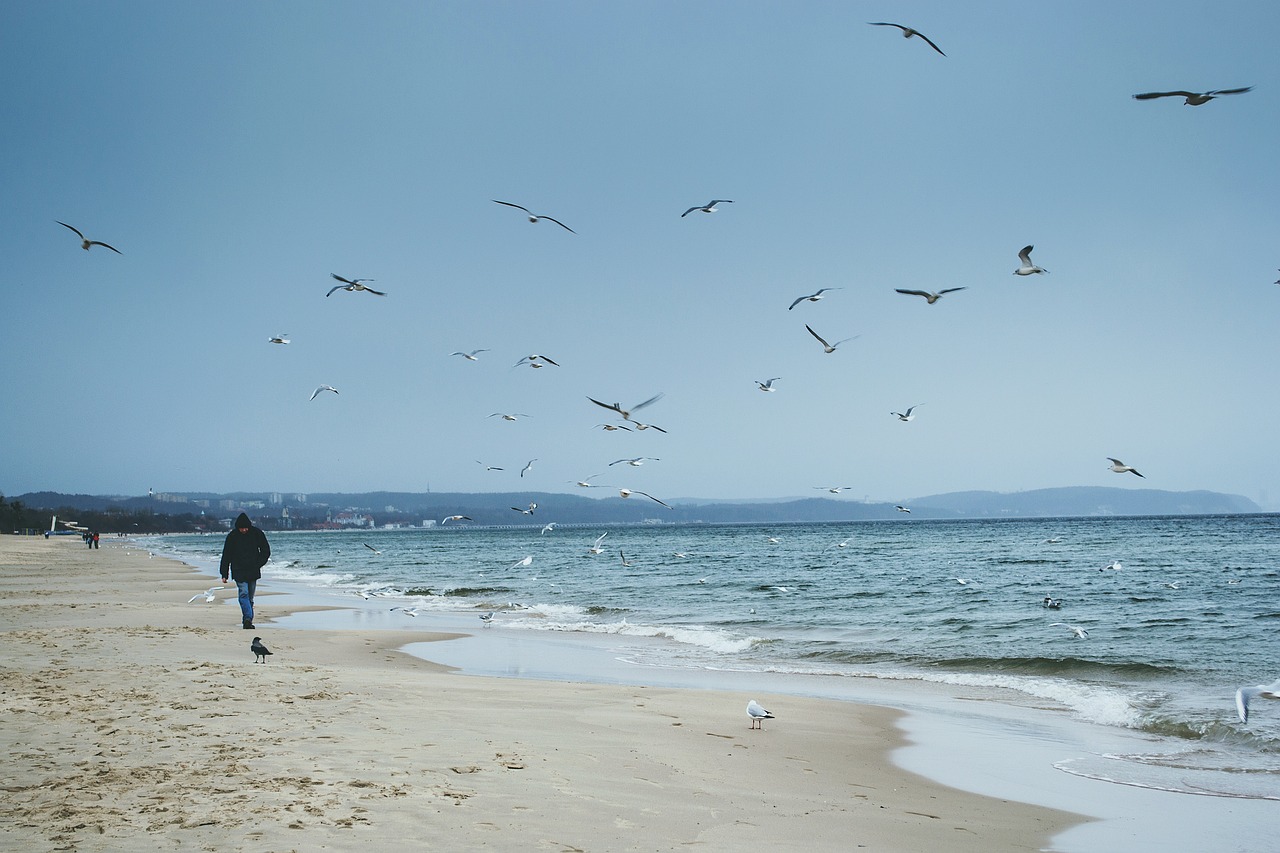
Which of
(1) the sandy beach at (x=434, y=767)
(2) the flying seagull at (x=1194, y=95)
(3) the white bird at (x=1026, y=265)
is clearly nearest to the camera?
(1) the sandy beach at (x=434, y=767)

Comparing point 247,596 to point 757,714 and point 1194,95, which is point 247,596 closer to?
point 757,714

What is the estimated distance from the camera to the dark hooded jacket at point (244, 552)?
14308 mm

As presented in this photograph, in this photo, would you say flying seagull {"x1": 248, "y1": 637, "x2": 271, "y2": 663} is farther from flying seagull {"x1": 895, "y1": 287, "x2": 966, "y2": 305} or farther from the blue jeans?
flying seagull {"x1": 895, "y1": 287, "x2": 966, "y2": 305}

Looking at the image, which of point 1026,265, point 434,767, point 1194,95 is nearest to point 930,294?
point 1026,265

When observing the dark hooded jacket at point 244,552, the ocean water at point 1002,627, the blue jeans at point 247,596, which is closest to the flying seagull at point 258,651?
the dark hooded jacket at point 244,552

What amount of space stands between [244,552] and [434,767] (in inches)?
369

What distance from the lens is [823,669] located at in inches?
601

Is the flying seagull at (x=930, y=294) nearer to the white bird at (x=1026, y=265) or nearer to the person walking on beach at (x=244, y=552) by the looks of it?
the white bird at (x=1026, y=265)

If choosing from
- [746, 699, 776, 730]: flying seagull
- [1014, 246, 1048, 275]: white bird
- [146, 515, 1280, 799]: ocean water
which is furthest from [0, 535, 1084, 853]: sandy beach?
[1014, 246, 1048, 275]: white bird

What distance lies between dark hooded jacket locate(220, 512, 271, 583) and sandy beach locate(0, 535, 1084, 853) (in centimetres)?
276

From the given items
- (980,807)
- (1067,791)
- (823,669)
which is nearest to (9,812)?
(980,807)

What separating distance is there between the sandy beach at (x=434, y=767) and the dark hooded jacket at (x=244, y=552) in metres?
2.76

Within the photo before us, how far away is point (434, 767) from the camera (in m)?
6.43

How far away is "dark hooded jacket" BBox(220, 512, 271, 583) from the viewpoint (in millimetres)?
14308
